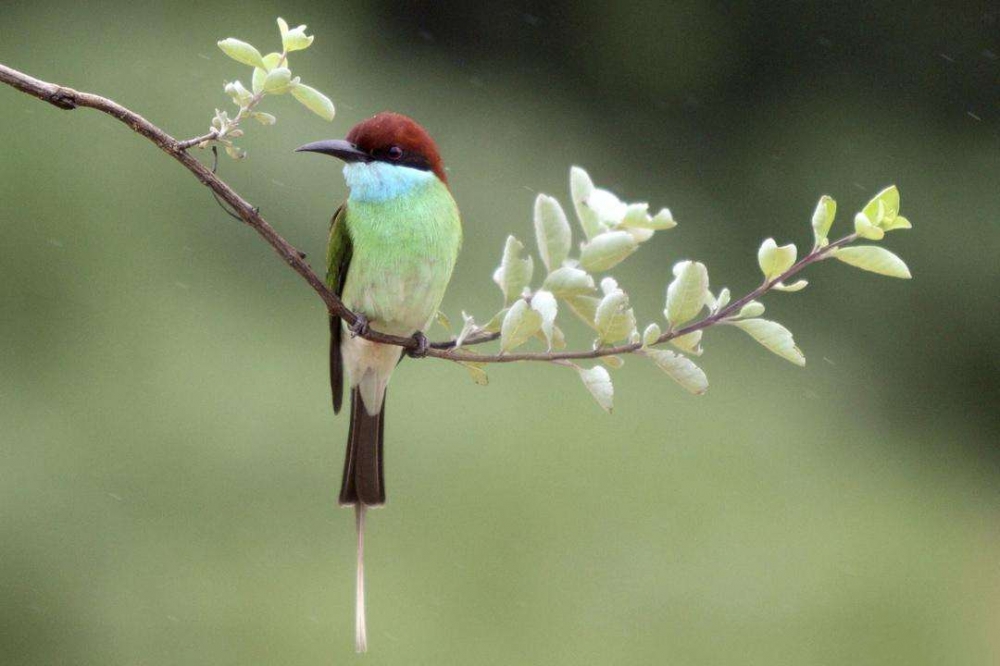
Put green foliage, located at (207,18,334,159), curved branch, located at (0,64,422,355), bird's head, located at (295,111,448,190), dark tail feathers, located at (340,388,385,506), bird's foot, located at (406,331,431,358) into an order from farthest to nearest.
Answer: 1. dark tail feathers, located at (340,388,385,506)
2. bird's head, located at (295,111,448,190)
3. bird's foot, located at (406,331,431,358)
4. green foliage, located at (207,18,334,159)
5. curved branch, located at (0,64,422,355)

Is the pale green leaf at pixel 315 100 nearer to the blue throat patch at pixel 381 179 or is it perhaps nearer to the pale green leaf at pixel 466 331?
the pale green leaf at pixel 466 331

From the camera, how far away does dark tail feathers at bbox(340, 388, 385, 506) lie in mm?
1828

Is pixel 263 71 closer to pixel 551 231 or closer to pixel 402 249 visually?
pixel 551 231

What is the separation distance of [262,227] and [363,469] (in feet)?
3.12

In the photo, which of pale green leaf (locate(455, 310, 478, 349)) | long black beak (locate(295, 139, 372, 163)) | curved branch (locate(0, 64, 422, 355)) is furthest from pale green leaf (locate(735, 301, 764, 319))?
long black beak (locate(295, 139, 372, 163))

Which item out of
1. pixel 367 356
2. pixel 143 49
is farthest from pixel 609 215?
pixel 143 49

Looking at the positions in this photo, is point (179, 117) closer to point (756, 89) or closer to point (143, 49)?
point (143, 49)

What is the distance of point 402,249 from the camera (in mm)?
1670

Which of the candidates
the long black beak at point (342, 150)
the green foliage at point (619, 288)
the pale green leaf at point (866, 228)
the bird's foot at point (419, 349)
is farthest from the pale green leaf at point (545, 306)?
the long black beak at point (342, 150)

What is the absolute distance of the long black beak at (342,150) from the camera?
4.58ft

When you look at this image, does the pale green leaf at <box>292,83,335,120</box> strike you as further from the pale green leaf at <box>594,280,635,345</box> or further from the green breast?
the green breast

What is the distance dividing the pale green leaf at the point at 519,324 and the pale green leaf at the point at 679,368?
0.28 ft

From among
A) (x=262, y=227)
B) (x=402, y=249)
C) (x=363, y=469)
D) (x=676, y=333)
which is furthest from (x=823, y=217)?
(x=363, y=469)

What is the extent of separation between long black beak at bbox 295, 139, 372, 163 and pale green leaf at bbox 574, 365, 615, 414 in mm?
444
